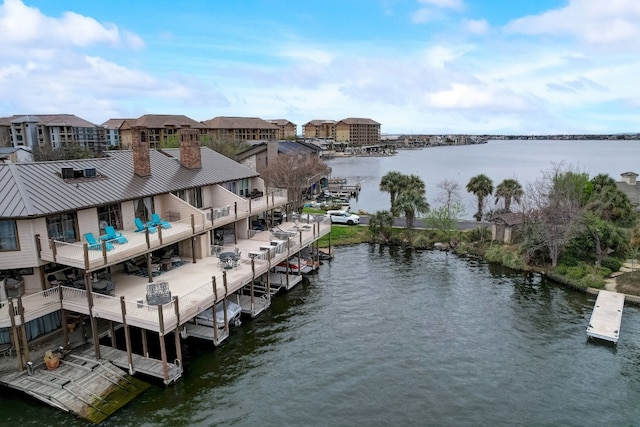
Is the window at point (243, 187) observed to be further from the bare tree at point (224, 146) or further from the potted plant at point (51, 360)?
the bare tree at point (224, 146)

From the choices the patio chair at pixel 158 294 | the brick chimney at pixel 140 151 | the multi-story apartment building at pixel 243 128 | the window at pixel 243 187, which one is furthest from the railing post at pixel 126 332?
the multi-story apartment building at pixel 243 128

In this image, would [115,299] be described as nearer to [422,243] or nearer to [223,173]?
[223,173]

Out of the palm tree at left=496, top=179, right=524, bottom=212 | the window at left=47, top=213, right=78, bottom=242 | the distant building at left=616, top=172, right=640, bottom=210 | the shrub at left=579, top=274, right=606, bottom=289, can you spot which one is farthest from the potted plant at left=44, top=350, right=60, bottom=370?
the distant building at left=616, top=172, right=640, bottom=210

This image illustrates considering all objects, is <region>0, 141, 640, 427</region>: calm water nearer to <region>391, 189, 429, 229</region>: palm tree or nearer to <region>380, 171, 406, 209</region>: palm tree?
<region>391, 189, 429, 229</region>: palm tree

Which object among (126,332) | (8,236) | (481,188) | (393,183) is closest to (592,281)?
(481,188)

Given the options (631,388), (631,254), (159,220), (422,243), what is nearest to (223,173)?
(159,220)

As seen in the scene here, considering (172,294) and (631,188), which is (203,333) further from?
(631,188)
